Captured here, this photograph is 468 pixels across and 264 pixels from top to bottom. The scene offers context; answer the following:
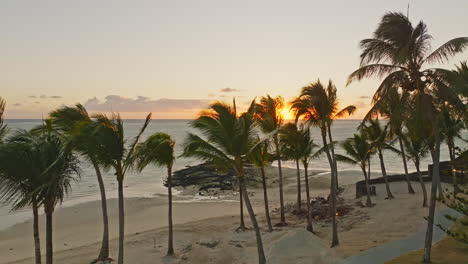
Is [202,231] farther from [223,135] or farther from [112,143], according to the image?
[112,143]

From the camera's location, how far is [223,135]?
48.0 ft

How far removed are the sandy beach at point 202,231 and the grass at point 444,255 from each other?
8.28 feet

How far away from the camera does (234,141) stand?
1462 centimetres

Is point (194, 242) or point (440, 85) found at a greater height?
point (440, 85)

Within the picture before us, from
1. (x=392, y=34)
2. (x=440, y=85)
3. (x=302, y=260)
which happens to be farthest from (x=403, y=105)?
(x=302, y=260)

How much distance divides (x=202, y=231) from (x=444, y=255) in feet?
52.2

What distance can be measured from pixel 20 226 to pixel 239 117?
26.2 m

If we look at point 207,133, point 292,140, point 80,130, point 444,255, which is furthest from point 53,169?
point 292,140

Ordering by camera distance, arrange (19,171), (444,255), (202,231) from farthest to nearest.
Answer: (202,231) → (444,255) → (19,171)

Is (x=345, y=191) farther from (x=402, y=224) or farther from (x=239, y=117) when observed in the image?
(x=239, y=117)

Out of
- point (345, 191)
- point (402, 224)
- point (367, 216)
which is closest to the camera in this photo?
point (402, 224)

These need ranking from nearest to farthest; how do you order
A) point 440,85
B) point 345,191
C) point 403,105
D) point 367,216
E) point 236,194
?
point 440,85
point 403,105
point 367,216
point 345,191
point 236,194

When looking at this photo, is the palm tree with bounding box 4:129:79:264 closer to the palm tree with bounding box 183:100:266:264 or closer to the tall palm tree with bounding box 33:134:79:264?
the tall palm tree with bounding box 33:134:79:264

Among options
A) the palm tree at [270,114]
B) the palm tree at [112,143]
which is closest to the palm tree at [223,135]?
the palm tree at [112,143]
